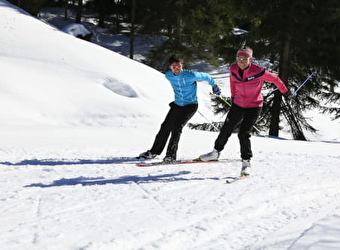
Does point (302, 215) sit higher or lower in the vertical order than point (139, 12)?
lower

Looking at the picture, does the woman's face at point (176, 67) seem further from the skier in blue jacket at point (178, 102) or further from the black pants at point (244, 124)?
the black pants at point (244, 124)

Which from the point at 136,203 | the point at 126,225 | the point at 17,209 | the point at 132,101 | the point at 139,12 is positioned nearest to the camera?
the point at 126,225

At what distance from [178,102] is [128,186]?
7.02ft

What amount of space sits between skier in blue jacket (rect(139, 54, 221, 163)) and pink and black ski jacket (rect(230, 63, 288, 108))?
0.58 meters

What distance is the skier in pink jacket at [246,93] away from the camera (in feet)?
16.5

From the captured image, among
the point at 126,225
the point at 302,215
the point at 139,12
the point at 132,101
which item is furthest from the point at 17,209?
the point at 139,12

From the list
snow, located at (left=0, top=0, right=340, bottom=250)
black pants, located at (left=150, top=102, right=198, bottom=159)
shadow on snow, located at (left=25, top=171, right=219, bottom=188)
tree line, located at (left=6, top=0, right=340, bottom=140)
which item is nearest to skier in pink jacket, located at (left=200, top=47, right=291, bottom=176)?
snow, located at (left=0, top=0, right=340, bottom=250)

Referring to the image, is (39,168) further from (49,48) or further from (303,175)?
(49,48)

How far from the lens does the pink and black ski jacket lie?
5.05m

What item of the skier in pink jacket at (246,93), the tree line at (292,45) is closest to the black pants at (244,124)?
the skier in pink jacket at (246,93)

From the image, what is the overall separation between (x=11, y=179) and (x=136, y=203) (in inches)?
70.7

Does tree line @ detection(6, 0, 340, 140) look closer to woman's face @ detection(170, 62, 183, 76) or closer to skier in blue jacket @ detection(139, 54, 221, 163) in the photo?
skier in blue jacket @ detection(139, 54, 221, 163)

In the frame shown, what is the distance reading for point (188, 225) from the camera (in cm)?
310

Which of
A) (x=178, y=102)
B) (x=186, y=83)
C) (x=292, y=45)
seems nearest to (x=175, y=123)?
(x=178, y=102)
